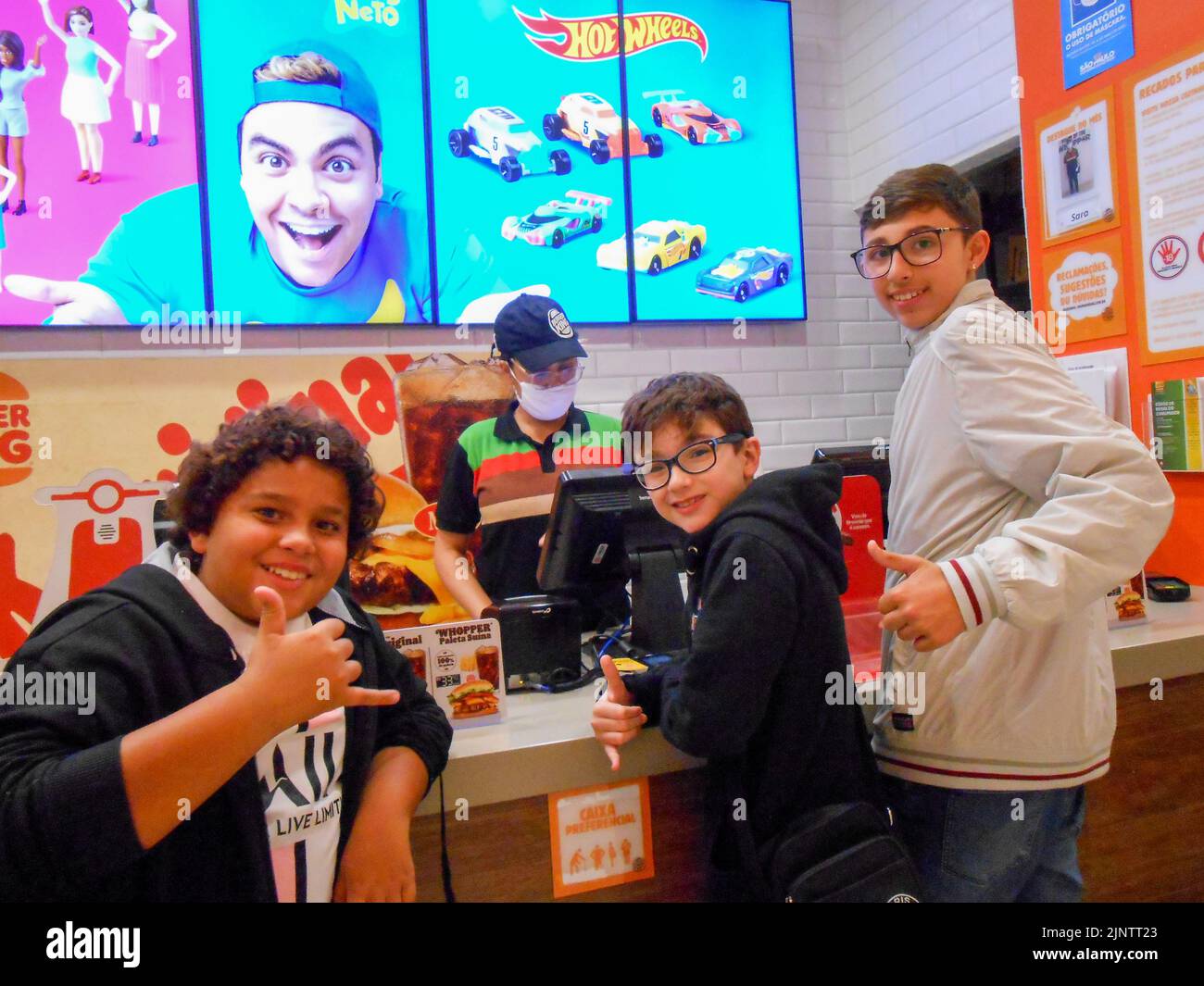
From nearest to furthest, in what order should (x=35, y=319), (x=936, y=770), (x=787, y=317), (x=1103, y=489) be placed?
(x=1103, y=489) < (x=936, y=770) < (x=35, y=319) < (x=787, y=317)

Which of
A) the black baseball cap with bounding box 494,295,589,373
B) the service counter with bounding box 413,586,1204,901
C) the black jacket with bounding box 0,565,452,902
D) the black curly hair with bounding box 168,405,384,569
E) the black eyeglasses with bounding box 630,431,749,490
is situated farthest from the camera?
the black baseball cap with bounding box 494,295,589,373

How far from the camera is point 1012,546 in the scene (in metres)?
1.20

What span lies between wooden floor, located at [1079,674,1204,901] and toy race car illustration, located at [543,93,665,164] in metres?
2.95

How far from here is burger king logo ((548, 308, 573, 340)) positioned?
2.58m

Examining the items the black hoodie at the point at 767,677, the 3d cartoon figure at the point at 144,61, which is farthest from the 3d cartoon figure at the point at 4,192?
the black hoodie at the point at 767,677

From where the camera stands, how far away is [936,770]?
134 cm

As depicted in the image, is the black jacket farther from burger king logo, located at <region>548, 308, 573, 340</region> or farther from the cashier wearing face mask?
burger king logo, located at <region>548, 308, 573, 340</region>

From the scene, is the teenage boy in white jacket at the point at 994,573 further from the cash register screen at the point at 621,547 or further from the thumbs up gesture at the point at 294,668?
the thumbs up gesture at the point at 294,668

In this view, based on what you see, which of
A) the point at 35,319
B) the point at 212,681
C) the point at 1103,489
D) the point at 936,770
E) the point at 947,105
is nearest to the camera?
the point at 212,681

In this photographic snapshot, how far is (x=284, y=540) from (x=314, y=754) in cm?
29

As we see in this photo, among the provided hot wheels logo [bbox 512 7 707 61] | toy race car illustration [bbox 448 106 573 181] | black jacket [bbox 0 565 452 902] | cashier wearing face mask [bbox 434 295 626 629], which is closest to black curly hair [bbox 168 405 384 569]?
black jacket [bbox 0 565 452 902]

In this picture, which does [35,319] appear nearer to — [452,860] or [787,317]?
[452,860]

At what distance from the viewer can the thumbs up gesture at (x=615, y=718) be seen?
1.29m
